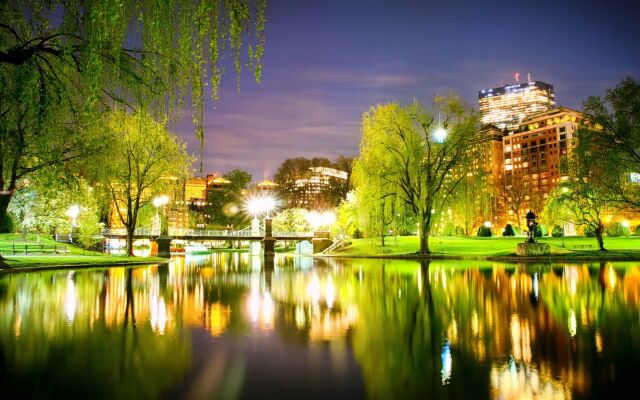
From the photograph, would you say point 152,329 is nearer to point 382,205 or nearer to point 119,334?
point 119,334

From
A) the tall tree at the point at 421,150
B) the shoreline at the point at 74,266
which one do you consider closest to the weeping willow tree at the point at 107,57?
the shoreline at the point at 74,266

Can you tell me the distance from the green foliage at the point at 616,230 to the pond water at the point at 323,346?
Answer: 5527 cm

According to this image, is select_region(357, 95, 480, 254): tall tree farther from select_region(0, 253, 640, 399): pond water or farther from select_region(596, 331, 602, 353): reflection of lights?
select_region(596, 331, 602, 353): reflection of lights

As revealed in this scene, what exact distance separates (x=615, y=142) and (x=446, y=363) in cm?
3870

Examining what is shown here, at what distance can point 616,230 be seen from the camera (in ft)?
208

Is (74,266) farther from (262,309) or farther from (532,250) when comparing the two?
(532,250)

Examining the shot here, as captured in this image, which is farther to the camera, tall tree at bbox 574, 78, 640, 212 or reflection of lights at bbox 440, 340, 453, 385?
tall tree at bbox 574, 78, 640, 212

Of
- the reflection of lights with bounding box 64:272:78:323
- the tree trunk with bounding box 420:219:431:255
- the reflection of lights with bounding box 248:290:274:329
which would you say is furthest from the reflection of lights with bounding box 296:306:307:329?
the tree trunk with bounding box 420:219:431:255

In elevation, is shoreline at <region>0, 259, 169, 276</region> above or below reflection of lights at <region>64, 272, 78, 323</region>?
below

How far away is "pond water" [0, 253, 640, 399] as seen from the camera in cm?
621

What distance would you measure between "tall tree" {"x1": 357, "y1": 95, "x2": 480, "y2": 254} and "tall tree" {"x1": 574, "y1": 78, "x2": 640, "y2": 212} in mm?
9091

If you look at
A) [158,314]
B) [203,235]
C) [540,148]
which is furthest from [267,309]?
[540,148]

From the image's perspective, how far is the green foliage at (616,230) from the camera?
6309 cm

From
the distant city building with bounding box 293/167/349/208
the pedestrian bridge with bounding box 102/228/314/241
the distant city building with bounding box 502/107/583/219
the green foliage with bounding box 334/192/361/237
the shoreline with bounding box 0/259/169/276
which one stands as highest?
the distant city building with bounding box 502/107/583/219
